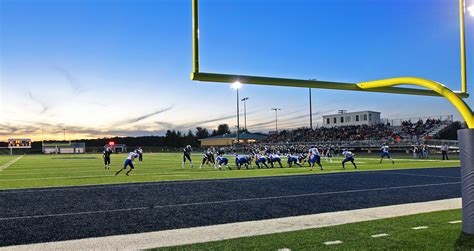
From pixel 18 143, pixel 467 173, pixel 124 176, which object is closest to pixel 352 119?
pixel 124 176

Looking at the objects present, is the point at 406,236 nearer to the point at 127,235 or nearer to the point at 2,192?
the point at 127,235

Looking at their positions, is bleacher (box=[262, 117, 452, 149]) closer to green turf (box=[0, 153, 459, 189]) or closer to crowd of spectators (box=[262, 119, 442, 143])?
crowd of spectators (box=[262, 119, 442, 143])

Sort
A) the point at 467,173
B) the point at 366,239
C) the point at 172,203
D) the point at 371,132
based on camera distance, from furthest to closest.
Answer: the point at 371,132
the point at 172,203
the point at 366,239
the point at 467,173

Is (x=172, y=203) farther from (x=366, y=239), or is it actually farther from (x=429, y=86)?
(x=429, y=86)

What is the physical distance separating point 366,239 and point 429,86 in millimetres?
2165

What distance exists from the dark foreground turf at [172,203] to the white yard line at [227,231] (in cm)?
37

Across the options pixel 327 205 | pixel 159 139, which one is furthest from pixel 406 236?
pixel 159 139

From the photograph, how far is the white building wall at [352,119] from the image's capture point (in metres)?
56.5

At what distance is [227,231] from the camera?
18.6 ft

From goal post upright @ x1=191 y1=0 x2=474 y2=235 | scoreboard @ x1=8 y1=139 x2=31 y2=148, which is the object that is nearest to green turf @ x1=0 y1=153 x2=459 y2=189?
goal post upright @ x1=191 y1=0 x2=474 y2=235

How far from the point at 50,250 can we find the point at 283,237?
313cm

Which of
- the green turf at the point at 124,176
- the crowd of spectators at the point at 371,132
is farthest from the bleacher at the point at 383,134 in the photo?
the green turf at the point at 124,176

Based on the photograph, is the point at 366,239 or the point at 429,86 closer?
the point at 429,86

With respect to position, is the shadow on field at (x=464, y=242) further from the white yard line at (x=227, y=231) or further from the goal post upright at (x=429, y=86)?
the white yard line at (x=227, y=231)
